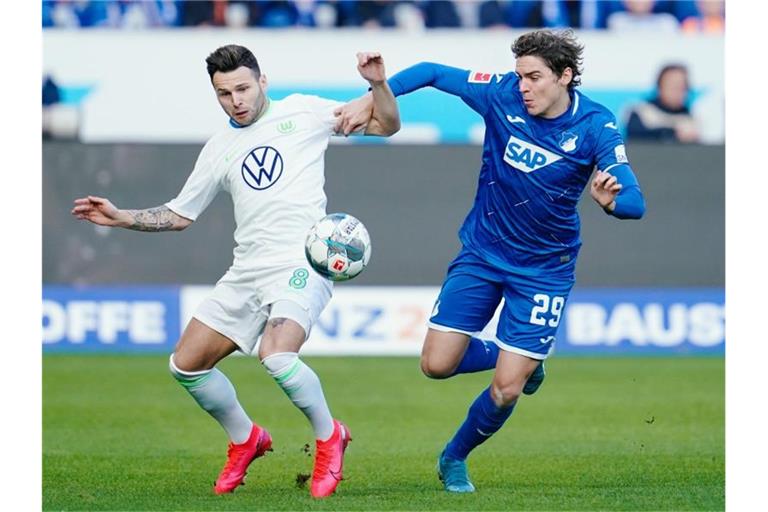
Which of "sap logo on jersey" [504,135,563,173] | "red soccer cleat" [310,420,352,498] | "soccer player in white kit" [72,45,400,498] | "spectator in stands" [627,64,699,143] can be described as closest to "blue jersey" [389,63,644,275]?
"sap logo on jersey" [504,135,563,173]

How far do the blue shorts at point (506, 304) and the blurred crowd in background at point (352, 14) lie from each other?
27.9ft

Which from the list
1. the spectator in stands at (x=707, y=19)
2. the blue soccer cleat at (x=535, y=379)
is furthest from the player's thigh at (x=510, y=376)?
the spectator in stands at (x=707, y=19)

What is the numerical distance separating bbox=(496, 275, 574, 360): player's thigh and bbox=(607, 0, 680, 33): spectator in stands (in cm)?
912

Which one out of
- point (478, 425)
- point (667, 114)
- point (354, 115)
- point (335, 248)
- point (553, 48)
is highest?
point (553, 48)

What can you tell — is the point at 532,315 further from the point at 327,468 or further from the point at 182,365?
the point at 182,365

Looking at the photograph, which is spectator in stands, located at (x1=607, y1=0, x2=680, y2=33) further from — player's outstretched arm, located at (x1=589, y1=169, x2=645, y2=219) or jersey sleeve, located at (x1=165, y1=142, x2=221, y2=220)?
player's outstretched arm, located at (x1=589, y1=169, x2=645, y2=219)

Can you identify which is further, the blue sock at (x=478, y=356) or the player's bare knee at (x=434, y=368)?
the blue sock at (x=478, y=356)

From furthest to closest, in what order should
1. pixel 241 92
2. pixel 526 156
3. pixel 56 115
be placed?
pixel 56 115 < pixel 526 156 < pixel 241 92

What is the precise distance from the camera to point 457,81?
24.9ft

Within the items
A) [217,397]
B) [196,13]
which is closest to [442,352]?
[217,397]

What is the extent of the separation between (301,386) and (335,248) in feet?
2.53

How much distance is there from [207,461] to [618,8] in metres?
9.40

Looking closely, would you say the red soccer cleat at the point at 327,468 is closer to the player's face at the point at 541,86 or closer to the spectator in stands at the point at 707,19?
the player's face at the point at 541,86

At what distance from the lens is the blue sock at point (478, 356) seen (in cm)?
765
